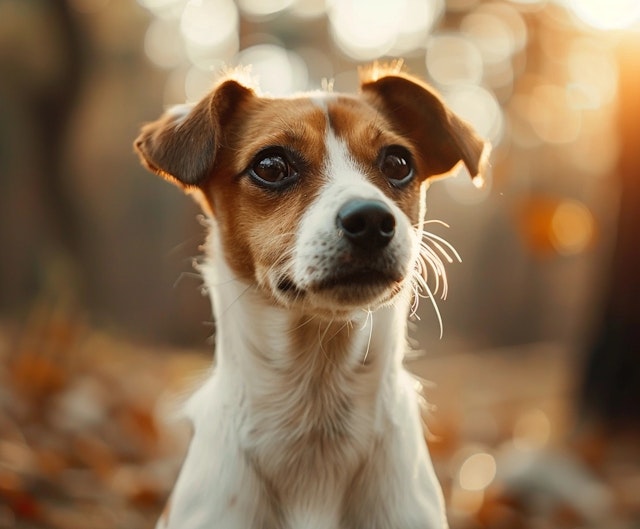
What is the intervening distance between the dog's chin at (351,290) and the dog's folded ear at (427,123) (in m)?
0.74

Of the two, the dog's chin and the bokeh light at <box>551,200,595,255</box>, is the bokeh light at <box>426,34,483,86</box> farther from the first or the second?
the dog's chin

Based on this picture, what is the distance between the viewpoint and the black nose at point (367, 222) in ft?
8.53

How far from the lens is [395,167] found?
3.20 m

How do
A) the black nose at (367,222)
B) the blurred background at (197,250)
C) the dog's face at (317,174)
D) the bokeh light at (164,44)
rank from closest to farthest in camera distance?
the black nose at (367,222) → the dog's face at (317,174) → the blurred background at (197,250) → the bokeh light at (164,44)

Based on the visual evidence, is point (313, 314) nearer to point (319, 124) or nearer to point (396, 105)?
point (319, 124)

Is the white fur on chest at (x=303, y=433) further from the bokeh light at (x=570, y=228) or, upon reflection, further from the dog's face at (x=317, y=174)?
the bokeh light at (x=570, y=228)

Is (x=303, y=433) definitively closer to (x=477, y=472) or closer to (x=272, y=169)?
(x=272, y=169)

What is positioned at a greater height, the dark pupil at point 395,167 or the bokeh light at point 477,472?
the dark pupil at point 395,167

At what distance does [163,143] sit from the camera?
303 centimetres

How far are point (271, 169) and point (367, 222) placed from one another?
24.6 inches

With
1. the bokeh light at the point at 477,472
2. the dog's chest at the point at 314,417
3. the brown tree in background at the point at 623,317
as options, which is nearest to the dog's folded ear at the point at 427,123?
the dog's chest at the point at 314,417

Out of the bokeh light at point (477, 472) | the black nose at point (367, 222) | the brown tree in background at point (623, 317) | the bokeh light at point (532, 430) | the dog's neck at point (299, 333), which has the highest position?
the black nose at point (367, 222)

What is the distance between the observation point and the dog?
2.74m

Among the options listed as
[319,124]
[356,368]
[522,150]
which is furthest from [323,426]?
[522,150]
